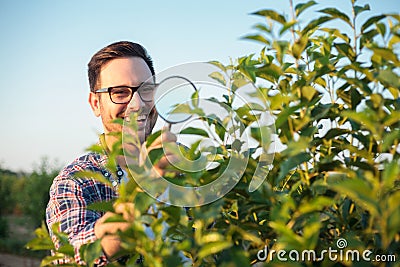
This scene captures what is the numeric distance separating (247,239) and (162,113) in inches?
15.7

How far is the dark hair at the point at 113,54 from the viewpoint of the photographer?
217cm

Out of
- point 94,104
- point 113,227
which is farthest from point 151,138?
point 94,104

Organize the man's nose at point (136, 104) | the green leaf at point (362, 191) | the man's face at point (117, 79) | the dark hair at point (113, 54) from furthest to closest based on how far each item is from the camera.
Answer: the dark hair at point (113, 54) < the man's face at point (117, 79) < the man's nose at point (136, 104) < the green leaf at point (362, 191)

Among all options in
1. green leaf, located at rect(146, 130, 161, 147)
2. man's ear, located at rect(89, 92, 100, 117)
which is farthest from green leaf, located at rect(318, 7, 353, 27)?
man's ear, located at rect(89, 92, 100, 117)

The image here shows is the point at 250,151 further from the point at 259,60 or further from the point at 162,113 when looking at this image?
the point at 259,60

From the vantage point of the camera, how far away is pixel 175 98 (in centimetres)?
125

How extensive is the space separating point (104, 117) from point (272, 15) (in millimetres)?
1179

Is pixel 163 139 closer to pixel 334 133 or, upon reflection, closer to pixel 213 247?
pixel 213 247

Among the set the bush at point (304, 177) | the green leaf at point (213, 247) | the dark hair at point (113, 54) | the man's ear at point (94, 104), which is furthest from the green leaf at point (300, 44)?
the man's ear at point (94, 104)

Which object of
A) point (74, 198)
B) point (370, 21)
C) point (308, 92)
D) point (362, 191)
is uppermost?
point (370, 21)

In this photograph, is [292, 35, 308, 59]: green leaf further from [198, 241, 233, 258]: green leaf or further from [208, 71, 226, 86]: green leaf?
[198, 241, 233, 258]: green leaf

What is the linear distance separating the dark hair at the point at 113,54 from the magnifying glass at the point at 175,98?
875 mm

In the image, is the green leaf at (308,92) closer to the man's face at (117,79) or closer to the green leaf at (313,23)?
the green leaf at (313,23)

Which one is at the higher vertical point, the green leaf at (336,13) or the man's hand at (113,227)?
the green leaf at (336,13)
